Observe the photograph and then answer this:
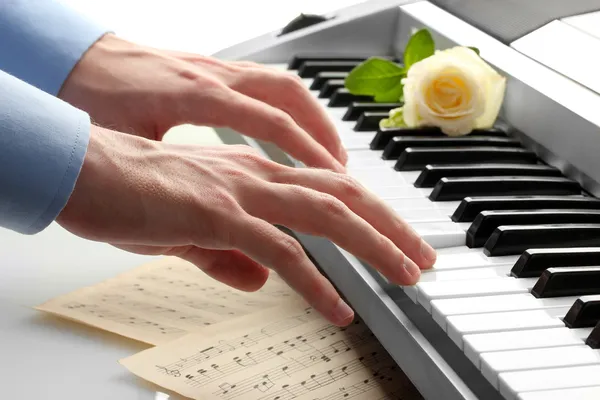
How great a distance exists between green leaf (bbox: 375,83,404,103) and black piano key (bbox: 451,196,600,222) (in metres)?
0.41

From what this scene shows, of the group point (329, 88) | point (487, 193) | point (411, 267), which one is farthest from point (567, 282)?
point (329, 88)

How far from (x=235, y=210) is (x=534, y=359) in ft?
1.02

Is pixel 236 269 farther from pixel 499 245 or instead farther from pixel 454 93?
pixel 454 93

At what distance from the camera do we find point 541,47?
4.72 ft

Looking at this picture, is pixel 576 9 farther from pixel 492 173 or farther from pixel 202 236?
pixel 202 236

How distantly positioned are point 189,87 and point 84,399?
457mm

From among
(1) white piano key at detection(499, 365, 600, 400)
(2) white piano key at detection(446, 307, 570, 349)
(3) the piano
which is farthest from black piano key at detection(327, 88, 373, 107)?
(1) white piano key at detection(499, 365, 600, 400)

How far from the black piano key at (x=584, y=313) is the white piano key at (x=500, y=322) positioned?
0.01 meters

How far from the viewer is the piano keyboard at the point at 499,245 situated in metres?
0.85

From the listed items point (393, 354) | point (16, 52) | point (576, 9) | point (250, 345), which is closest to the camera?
point (393, 354)

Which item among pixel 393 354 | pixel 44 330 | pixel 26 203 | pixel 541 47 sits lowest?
pixel 44 330

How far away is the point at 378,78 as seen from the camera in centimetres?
155

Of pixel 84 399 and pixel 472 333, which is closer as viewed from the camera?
pixel 472 333

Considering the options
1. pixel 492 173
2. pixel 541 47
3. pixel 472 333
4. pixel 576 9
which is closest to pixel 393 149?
pixel 492 173
